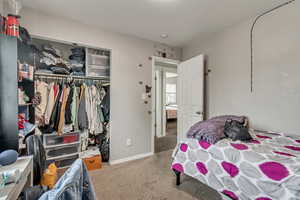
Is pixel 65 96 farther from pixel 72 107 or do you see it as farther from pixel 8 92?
pixel 8 92

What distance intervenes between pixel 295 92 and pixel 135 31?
8.44 feet

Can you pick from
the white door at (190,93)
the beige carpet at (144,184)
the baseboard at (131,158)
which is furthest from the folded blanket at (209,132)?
the baseboard at (131,158)

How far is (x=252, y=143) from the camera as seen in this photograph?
166 cm

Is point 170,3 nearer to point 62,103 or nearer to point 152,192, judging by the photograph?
point 62,103

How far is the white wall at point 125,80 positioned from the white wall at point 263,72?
137 cm

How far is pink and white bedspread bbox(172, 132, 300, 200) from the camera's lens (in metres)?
1.14

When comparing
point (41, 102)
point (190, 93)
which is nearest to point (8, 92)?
point (41, 102)

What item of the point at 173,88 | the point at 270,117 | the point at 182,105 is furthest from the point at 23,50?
the point at 173,88

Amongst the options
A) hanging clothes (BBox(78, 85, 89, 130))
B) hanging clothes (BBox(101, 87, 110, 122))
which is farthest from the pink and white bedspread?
hanging clothes (BBox(78, 85, 89, 130))

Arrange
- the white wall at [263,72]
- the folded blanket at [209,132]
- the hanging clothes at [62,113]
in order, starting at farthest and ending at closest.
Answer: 1. the hanging clothes at [62,113]
2. the white wall at [263,72]
3. the folded blanket at [209,132]

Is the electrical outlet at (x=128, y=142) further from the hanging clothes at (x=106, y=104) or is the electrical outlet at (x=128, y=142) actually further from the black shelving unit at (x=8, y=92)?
the black shelving unit at (x=8, y=92)

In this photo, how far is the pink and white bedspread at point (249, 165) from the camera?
1.14 meters

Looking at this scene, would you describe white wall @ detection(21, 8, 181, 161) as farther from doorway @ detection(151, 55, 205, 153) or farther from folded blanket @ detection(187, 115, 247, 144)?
folded blanket @ detection(187, 115, 247, 144)

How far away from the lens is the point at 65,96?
7.75 ft
